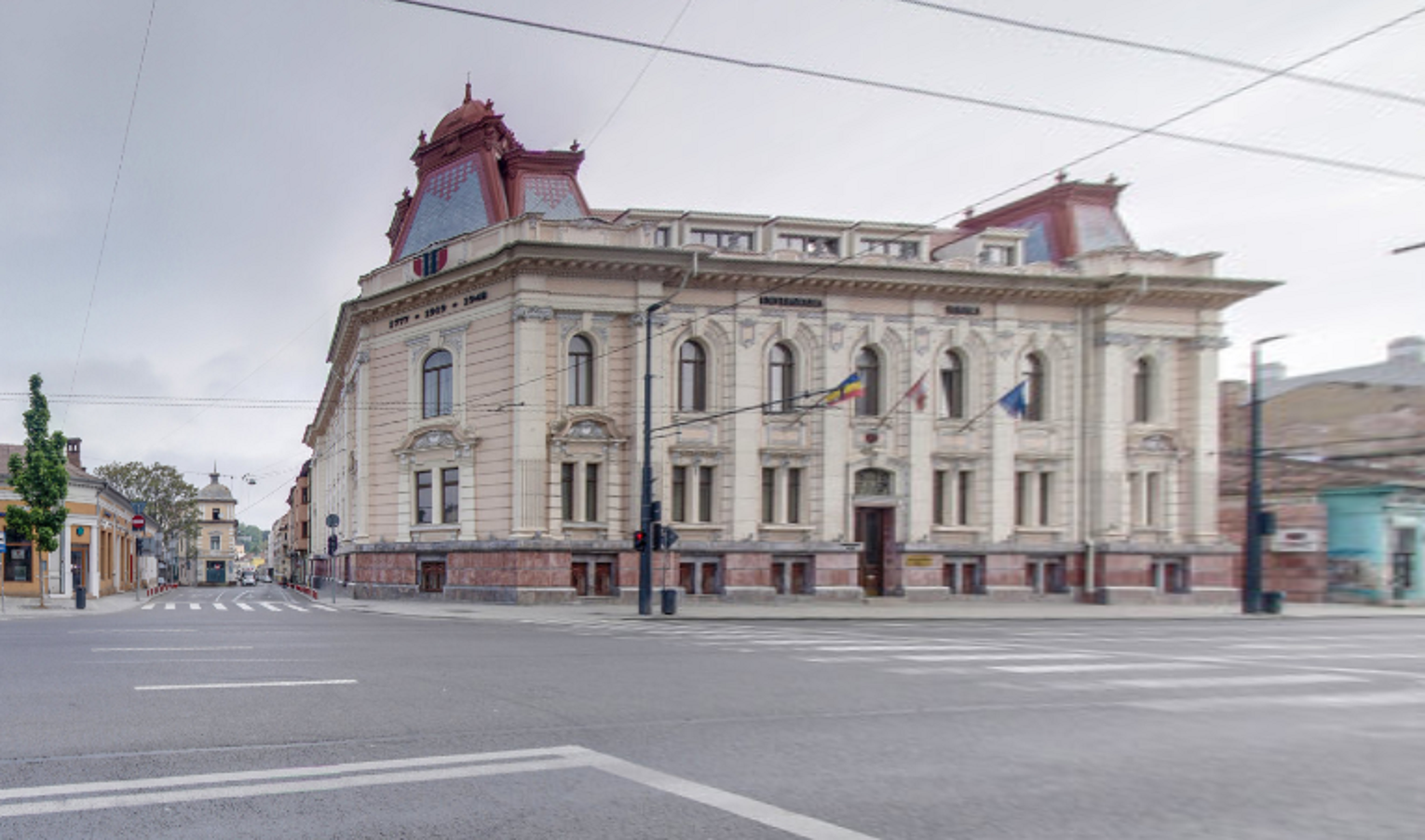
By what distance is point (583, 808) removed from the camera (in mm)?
5750

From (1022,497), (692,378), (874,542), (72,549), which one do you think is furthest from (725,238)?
(72,549)

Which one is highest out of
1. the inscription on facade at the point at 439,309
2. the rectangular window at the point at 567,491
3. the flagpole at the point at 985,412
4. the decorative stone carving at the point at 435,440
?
the inscription on facade at the point at 439,309

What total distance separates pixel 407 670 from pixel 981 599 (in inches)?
1051

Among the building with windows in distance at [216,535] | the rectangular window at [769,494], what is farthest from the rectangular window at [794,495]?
the building with windows in distance at [216,535]

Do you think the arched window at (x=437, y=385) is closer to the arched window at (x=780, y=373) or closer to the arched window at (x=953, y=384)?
the arched window at (x=780, y=373)

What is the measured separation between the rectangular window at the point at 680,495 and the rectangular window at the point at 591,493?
2.56 metres

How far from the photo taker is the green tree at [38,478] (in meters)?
30.9

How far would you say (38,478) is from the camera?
31281 mm

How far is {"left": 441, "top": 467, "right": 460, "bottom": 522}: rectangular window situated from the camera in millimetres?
33281

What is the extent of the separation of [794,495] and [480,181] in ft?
51.1

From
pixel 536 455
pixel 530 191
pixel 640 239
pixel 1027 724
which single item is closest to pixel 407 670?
pixel 1027 724

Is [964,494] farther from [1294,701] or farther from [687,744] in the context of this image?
[687,744]

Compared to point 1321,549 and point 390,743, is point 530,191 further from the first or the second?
point 1321,549

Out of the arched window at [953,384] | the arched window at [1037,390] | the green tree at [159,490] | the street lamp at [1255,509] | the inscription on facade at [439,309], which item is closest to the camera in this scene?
the street lamp at [1255,509]
